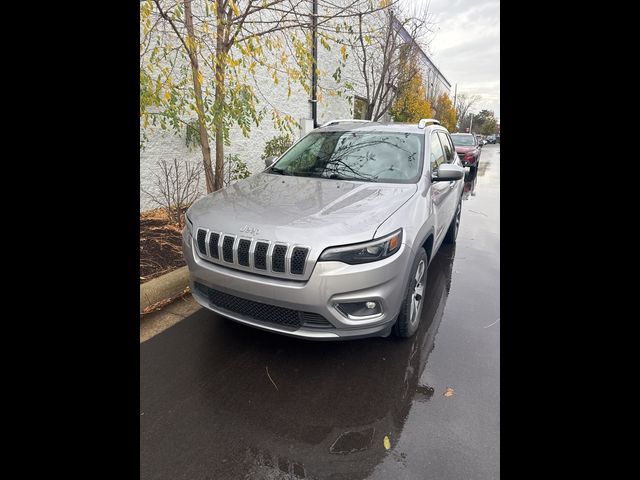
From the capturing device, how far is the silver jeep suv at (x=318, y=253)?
7.93ft

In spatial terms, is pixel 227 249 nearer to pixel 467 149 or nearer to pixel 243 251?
pixel 243 251

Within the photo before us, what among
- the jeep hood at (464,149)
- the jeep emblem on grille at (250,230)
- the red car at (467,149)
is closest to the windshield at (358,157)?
the jeep emblem on grille at (250,230)

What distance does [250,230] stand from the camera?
8.41ft

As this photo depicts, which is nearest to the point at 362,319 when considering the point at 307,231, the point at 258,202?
the point at 307,231

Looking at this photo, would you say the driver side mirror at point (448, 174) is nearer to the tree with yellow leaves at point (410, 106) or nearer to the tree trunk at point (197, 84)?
the tree trunk at point (197, 84)

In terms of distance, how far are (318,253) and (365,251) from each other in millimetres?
319

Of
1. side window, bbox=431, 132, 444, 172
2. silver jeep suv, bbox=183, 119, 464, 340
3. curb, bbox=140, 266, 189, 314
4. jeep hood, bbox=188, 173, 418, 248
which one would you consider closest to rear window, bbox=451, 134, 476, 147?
side window, bbox=431, 132, 444, 172

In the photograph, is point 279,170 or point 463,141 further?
point 463,141

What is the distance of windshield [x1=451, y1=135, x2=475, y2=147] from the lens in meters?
17.1

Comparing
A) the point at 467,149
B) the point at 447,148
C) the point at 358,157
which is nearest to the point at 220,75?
the point at 358,157
